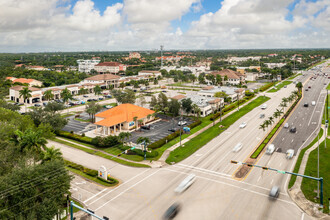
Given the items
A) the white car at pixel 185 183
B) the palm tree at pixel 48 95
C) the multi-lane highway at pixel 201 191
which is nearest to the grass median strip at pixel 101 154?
the multi-lane highway at pixel 201 191

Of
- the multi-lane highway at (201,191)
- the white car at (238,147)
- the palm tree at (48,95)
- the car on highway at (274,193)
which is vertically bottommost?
the multi-lane highway at (201,191)

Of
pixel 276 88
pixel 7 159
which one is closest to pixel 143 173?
pixel 7 159

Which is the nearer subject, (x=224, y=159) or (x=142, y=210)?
(x=142, y=210)

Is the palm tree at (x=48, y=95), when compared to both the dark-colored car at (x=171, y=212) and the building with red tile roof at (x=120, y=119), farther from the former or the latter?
the dark-colored car at (x=171, y=212)

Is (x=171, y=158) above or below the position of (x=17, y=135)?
below

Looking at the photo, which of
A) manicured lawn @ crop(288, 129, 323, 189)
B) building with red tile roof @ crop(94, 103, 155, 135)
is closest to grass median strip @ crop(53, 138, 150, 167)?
building with red tile roof @ crop(94, 103, 155, 135)

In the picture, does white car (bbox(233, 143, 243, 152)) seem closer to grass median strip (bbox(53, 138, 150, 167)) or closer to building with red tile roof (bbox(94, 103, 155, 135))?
grass median strip (bbox(53, 138, 150, 167))

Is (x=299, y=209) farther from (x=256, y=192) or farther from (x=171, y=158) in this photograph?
(x=171, y=158)
